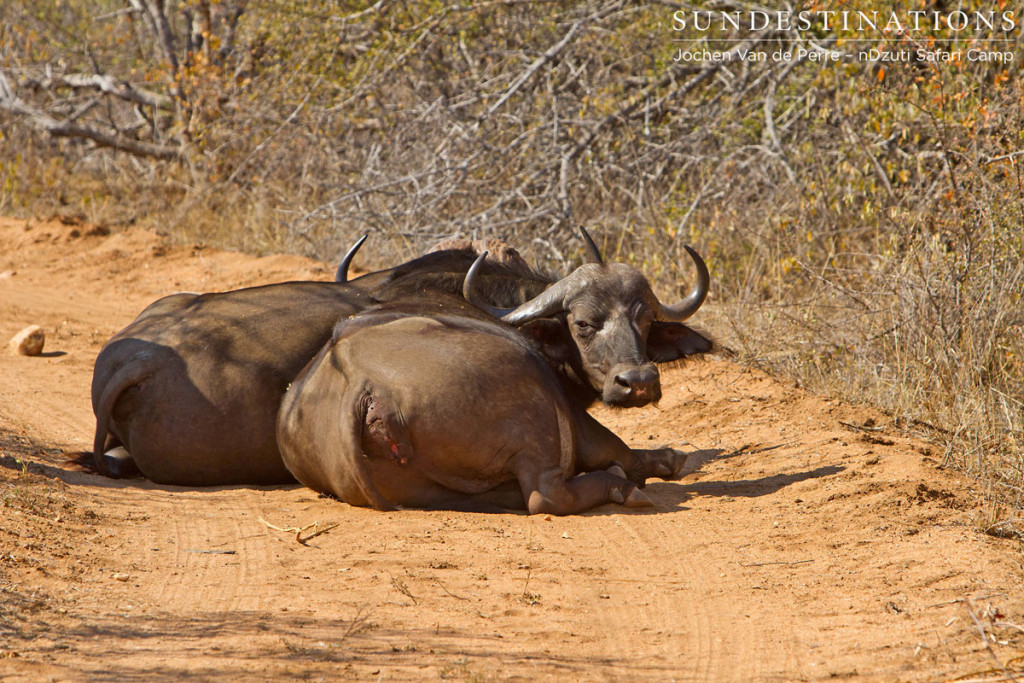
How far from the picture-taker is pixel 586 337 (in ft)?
18.6

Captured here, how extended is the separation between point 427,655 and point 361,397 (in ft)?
5.42

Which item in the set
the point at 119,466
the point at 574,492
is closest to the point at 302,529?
the point at 574,492

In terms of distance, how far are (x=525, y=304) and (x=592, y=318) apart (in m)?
0.45

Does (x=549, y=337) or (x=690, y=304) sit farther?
(x=690, y=304)

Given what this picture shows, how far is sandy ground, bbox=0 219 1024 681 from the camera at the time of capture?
11.2 feet

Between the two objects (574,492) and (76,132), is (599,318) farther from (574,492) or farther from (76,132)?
(76,132)

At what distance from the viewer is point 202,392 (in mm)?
5461

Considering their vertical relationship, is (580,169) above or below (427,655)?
above

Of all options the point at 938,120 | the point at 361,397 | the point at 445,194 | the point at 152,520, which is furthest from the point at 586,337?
the point at 445,194

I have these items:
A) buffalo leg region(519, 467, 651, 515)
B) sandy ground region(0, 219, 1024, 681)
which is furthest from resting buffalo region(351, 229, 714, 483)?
sandy ground region(0, 219, 1024, 681)

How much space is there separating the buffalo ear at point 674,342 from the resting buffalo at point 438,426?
38.3 inches

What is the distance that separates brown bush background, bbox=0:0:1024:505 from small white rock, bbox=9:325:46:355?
9.83 feet

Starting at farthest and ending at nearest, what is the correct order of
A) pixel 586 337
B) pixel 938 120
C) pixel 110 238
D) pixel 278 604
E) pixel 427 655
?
pixel 110 238 < pixel 938 120 < pixel 586 337 < pixel 278 604 < pixel 427 655

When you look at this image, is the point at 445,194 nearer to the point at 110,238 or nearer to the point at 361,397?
the point at 110,238
